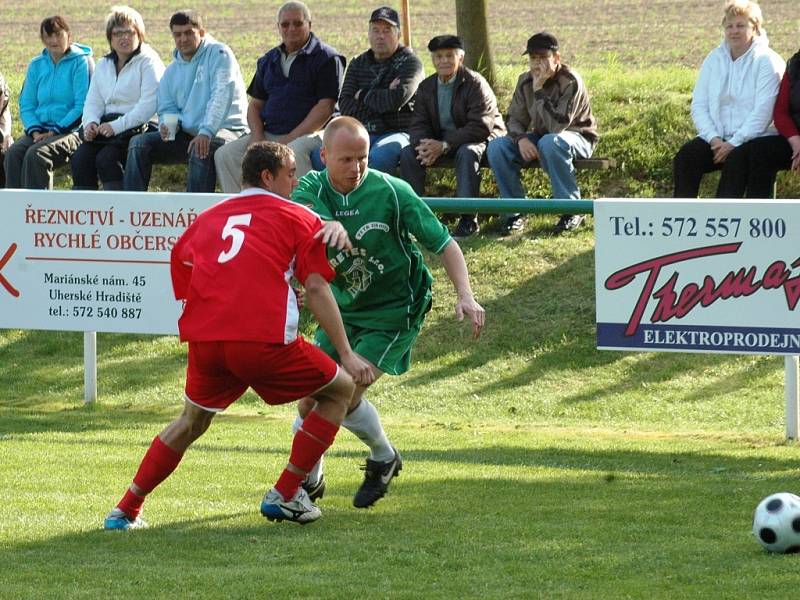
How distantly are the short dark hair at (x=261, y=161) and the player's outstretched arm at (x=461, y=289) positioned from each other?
1.02 meters

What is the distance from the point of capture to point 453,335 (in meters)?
12.6

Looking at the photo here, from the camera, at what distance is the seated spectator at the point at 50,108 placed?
14.1 meters

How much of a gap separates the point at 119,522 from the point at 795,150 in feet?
22.7

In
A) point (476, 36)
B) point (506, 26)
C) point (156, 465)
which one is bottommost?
point (156, 465)

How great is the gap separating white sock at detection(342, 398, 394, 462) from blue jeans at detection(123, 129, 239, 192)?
6242 millimetres

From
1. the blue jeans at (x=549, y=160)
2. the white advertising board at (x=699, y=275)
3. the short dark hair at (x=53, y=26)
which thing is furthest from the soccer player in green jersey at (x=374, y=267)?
the short dark hair at (x=53, y=26)

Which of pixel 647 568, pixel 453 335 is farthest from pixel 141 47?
pixel 647 568

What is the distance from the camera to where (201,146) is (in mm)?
13250

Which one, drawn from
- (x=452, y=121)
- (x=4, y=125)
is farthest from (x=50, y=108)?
(x=452, y=121)

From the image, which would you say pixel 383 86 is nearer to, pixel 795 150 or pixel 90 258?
pixel 90 258

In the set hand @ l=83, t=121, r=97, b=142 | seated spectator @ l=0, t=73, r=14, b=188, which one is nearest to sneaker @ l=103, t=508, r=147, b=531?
hand @ l=83, t=121, r=97, b=142

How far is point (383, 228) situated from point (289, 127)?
239 inches

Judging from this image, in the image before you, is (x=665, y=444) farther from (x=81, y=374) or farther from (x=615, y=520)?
(x=81, y=374)

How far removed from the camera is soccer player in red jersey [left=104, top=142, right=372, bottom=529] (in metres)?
6.45
